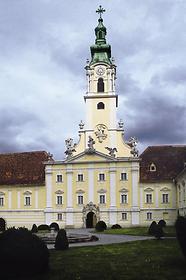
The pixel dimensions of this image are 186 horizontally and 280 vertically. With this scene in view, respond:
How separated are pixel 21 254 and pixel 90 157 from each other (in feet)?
148

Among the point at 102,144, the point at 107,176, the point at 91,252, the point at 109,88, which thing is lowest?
the point at 91,252

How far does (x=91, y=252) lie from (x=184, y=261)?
20.8 ft

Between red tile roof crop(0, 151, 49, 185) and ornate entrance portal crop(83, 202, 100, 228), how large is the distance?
22.2 ft

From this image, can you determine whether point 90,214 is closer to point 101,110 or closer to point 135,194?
point 135,194

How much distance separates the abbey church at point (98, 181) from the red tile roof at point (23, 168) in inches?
5.1

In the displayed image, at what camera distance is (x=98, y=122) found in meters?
65.7

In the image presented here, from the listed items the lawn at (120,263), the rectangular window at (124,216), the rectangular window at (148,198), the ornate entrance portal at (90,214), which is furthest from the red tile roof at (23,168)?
the lawn at (120,263)

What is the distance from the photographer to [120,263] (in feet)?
74.5

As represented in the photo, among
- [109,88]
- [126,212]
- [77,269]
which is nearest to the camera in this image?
[77,269]

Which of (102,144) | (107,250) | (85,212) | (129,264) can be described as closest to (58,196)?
(85,212)

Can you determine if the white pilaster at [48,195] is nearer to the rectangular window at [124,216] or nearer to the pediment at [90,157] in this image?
the pediment at [90,157]

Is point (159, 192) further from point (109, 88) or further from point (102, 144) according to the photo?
point (109, 88)

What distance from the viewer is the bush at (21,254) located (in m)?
18.0

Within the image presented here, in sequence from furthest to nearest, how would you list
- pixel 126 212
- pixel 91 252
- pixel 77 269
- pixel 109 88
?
pixel 109 88 → pixel 126 212 → pixel 91 252 → pixel 77 269
